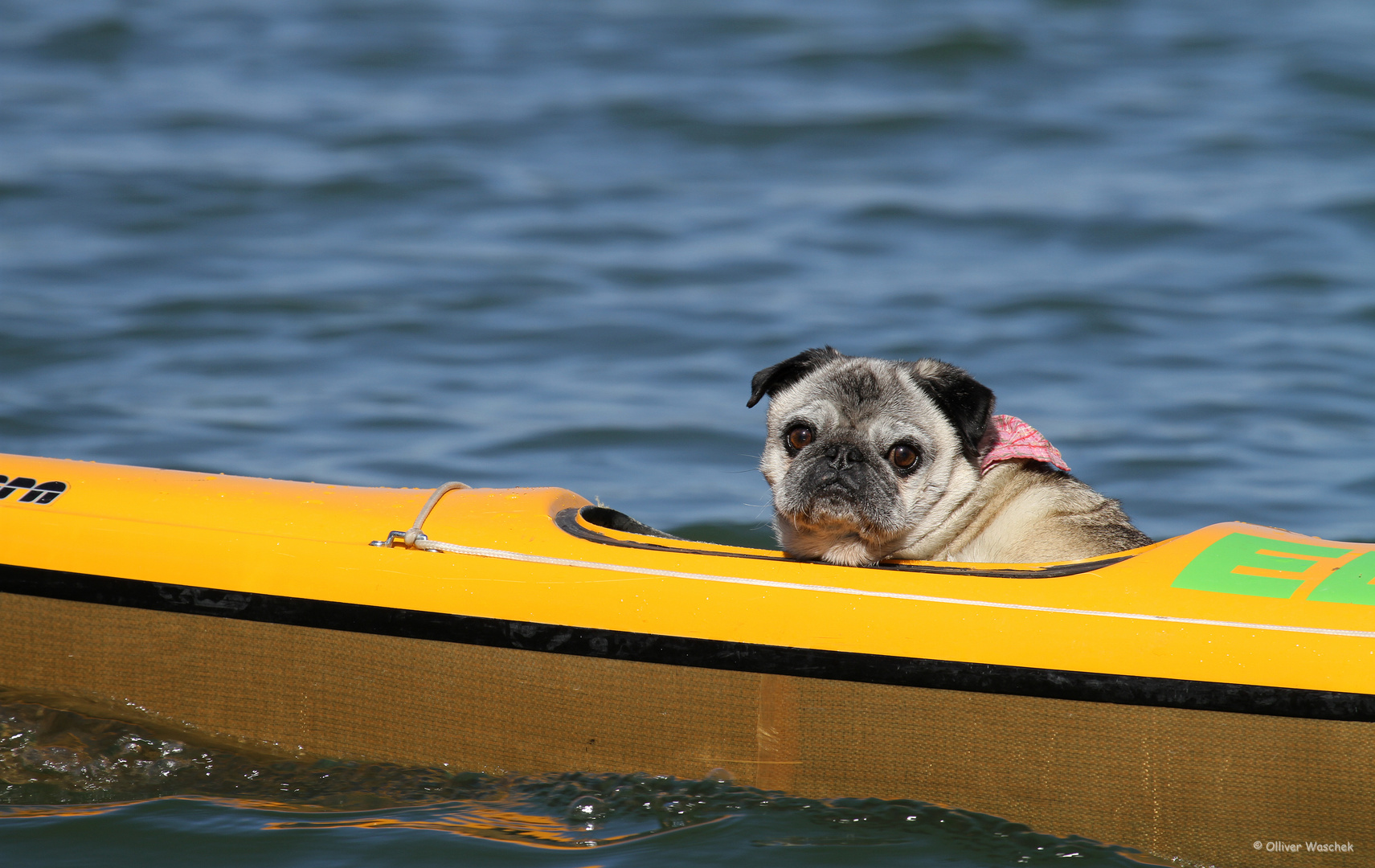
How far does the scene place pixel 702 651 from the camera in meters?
3.98

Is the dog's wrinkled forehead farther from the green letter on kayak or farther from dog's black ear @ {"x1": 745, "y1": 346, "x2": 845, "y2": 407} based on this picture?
the green letter on kayak

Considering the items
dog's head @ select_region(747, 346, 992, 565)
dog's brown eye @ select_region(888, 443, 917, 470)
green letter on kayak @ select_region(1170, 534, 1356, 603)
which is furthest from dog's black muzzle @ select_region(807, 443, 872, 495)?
green letter on kayak @ select_region(1170, 534, 1356, 603)

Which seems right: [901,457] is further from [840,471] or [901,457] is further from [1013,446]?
[1013,446]

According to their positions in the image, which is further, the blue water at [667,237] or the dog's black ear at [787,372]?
the blue water at [667,237]

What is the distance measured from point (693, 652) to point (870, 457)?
2.61ft

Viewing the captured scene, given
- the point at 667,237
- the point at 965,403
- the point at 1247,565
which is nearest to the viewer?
the point at 1247,565

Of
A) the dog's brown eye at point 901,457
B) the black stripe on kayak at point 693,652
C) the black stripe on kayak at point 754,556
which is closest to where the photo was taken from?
the black stripe on kayak at point 693,652

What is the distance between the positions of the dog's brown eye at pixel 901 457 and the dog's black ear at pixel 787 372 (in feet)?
1.67

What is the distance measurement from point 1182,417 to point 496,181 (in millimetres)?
7606

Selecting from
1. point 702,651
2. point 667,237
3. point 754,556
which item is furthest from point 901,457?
point 667,237

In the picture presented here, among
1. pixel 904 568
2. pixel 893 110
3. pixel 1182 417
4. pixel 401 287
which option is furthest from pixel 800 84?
pixel 904 568

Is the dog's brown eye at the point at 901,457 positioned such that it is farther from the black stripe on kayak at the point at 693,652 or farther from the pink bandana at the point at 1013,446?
the black stripe on kayak at the point at 693,652

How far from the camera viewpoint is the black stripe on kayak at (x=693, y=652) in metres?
3.62

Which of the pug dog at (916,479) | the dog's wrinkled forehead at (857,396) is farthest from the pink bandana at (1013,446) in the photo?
the dog's wrinkled forehead at (857,396)
